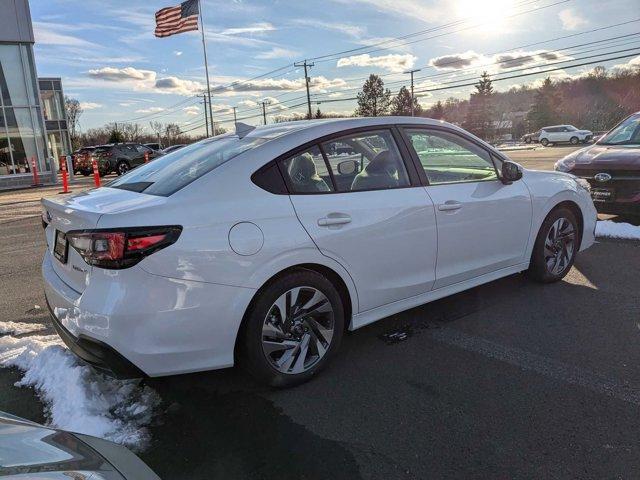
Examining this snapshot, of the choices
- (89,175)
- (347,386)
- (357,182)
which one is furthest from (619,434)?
(89,175)

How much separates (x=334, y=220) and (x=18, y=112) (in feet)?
81.7

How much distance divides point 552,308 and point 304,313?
7.75 feet

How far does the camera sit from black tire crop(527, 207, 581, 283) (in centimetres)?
468

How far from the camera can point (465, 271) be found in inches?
158

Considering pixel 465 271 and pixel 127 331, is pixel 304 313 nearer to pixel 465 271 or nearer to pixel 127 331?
pixel 127 331

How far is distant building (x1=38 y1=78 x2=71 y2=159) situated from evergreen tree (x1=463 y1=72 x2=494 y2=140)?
205ft

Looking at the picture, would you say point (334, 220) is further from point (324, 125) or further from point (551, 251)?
point (551, 251)

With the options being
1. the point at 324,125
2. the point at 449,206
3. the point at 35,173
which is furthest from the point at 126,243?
the point at 35,173

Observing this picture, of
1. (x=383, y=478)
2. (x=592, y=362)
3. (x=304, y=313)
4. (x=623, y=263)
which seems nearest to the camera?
(x=383, y=478)

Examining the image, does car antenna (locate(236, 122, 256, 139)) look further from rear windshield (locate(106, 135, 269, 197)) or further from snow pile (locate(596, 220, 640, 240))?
snow pile (locate(596, 220, 640, 240))

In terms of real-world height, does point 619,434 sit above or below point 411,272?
below

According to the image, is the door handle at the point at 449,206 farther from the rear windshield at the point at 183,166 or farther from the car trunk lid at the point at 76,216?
the car trunk lid at the point at 76,216

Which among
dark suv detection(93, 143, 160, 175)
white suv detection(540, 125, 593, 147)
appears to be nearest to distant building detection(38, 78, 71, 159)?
dark suv detection(93, 143, 160, 175)

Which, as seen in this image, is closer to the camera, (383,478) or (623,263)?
(383,478)
